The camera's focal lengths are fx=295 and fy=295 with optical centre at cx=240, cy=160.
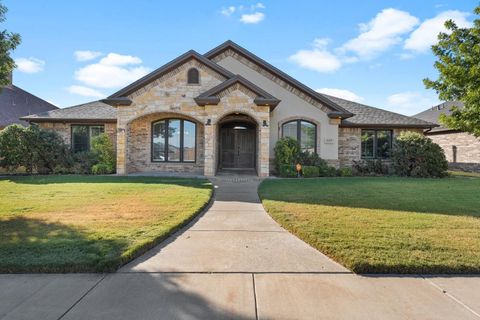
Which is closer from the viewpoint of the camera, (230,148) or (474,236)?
(474,236)

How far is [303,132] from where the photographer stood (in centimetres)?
1667

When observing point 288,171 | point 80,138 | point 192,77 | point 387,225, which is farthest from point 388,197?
point 80,138

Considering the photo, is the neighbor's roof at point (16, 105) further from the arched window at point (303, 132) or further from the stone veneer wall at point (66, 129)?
the arched window at point (303, 132)

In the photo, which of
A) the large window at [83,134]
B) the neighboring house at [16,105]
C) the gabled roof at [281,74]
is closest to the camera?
the gabled roof at [281,74]

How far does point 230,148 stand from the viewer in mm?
19031

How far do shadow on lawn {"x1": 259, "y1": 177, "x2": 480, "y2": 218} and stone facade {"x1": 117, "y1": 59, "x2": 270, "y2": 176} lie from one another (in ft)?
13.9

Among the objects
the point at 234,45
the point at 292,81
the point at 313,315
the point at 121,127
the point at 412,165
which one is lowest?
the point at 313,315

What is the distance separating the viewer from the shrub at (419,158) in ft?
49.5

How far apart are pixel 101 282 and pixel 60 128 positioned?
1687cm

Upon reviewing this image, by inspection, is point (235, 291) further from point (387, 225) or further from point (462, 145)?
point (462, 145)

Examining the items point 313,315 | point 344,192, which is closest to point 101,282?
point 313,315

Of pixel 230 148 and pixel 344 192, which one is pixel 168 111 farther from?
pixel 344 192

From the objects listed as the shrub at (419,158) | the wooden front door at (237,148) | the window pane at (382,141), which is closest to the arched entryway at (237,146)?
the wooden front door at (237,148)

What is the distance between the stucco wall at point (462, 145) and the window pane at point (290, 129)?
42.8ft
